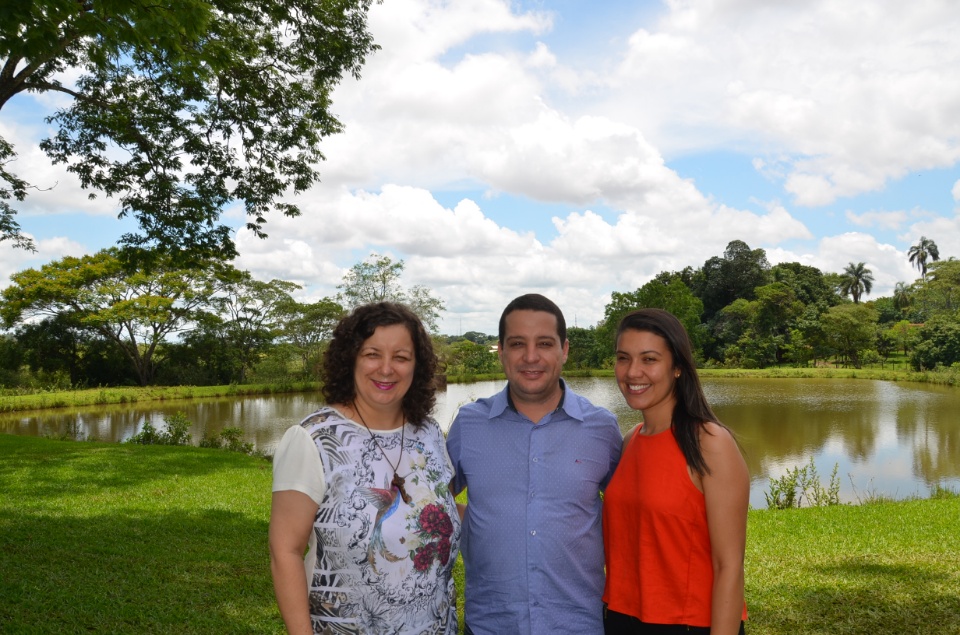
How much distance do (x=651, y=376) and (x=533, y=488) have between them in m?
0.56

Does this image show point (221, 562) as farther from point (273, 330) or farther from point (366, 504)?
point (273, 330)

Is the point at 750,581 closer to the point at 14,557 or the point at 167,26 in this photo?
the point at 167,26

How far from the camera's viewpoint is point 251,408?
81.2 ft

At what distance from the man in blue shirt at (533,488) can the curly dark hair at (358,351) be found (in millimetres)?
266

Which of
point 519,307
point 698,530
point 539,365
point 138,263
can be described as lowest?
point 698,530

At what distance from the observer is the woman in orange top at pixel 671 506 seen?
6.50 ft

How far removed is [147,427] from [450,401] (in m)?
11.7

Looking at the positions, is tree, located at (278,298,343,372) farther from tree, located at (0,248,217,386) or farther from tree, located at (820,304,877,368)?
tree, located at (820,304,877,368)

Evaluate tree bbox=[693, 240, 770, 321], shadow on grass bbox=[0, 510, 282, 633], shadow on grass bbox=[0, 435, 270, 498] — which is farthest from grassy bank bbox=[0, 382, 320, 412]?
tree bbox=[693, 240, 770, 321]

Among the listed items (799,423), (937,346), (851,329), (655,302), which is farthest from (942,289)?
(799,423)

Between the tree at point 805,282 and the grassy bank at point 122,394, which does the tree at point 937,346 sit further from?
the grassy bank at point 122,394

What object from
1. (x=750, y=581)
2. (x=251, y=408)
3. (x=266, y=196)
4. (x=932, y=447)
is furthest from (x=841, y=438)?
(x=251, y=408)

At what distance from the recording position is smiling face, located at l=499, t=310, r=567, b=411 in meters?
2.36

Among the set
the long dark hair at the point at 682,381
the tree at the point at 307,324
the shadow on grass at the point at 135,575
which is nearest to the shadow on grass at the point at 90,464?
the shadow on grass at the point at 135,575
